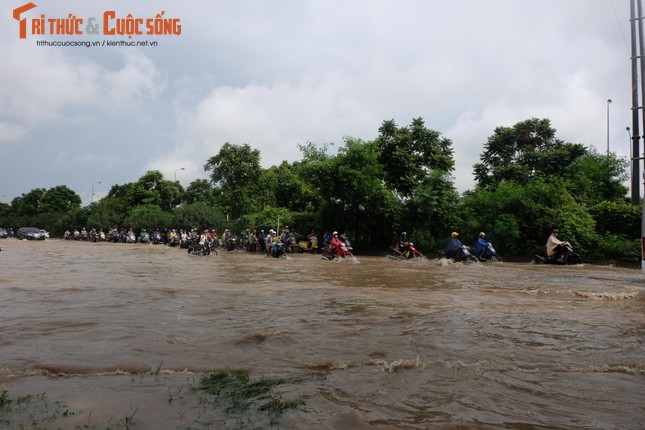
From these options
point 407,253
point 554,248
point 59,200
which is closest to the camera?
point 554,248

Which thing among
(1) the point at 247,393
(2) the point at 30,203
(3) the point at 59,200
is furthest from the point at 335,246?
(2) the point at 30,203

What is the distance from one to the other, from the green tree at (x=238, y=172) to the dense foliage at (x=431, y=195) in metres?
0.08

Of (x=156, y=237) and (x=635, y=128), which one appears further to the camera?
(x=156, y=237)

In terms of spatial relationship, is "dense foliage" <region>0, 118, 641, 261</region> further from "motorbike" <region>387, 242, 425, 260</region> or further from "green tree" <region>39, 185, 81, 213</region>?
"green tree" <region>39, 185, 81, 213</region>

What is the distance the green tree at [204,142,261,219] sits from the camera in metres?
39.1

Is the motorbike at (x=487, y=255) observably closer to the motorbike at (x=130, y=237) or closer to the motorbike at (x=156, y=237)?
the motorbike at (x=156, y=237)

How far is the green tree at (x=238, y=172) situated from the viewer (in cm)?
3906

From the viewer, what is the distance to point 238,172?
39.3m

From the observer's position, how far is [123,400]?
2.93 meters

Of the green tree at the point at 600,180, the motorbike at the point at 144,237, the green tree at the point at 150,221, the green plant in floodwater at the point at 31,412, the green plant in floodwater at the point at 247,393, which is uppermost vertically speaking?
the green tree at the point at 600,180

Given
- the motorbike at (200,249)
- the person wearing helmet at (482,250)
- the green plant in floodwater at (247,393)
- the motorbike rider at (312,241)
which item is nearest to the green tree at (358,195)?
the motorbike rider at (312,241)

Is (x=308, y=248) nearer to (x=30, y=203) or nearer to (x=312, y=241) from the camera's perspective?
(x=312, y=241)

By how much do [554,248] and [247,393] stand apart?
51.8 feet

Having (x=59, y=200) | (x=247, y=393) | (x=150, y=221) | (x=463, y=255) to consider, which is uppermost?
(x=59, y=200)
